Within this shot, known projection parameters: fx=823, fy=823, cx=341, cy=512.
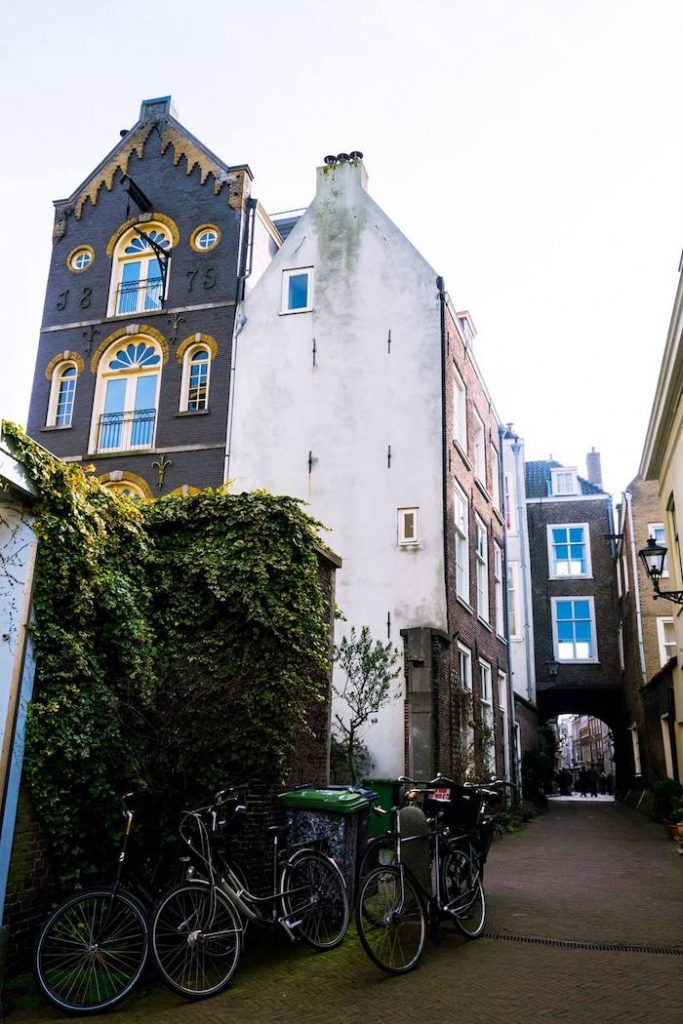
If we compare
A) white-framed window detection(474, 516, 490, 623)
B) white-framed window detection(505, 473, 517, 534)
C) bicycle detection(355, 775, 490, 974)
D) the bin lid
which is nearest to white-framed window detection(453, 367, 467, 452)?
white-framed window detection(474, 516, 490, 623)

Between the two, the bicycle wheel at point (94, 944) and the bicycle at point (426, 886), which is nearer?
the bicycle wheel at point (94, 944)

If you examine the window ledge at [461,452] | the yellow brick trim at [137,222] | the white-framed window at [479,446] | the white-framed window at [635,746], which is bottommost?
the white-framed window at [635,746]

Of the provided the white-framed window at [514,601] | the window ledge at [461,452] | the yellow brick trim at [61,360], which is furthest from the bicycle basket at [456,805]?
the white-framed window at [514,601]

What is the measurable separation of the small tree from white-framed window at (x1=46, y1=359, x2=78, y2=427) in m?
9.16

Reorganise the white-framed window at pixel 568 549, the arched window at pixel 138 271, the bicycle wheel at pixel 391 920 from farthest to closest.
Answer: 1. the white-framed window at pixel 568 549
2. the arched window at pixel 138 271
3. the bicycle wheel at pixel 391 920

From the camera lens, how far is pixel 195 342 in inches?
763

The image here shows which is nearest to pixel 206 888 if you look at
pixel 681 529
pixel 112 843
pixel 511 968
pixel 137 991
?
pixel 137 991

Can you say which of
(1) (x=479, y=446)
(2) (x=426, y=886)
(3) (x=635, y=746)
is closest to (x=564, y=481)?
(3) (x=635, y=746)

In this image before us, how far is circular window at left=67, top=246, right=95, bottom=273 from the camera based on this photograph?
2089 cm

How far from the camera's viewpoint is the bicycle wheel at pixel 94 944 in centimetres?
529

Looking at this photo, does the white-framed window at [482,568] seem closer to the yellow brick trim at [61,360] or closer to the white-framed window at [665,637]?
the white-framed window at [665,637]

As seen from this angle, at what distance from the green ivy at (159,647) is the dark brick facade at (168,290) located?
1017 centimetres

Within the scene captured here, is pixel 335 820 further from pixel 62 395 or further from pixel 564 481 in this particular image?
pixel 564 481

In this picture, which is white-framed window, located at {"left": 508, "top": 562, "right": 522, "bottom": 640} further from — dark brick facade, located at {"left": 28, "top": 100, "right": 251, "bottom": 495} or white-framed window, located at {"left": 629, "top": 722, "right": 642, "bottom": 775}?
dark brick facade, located at {"left": 28, "top": 100, "right": 251, "bottom": 495}
